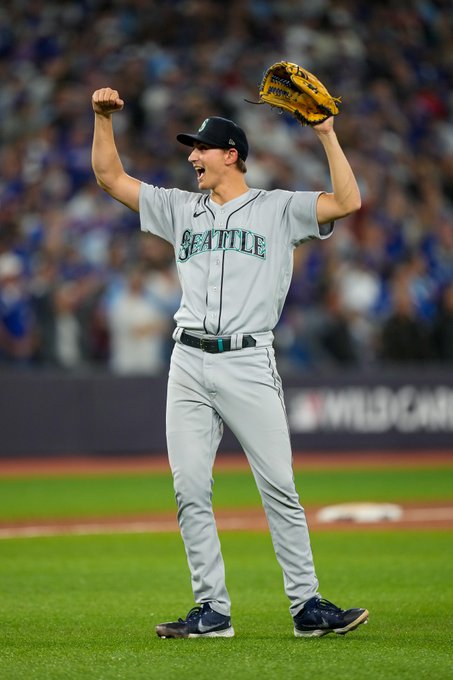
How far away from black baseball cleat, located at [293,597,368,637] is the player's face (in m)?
1.92

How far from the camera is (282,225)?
5496 mm

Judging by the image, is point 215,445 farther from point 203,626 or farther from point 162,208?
point 162,208

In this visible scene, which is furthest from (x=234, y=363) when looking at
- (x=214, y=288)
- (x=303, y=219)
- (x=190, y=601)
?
(x=190, y=601)

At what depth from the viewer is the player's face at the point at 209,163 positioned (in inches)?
218

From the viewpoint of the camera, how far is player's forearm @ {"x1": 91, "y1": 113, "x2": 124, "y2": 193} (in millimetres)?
5637

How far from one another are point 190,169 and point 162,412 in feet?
13.0

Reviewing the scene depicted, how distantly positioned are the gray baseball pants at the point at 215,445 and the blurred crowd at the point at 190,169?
8.88 meters

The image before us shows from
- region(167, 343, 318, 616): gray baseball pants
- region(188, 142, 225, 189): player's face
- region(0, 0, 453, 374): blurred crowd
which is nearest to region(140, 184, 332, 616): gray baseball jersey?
region(167, 343, 318, 616): gray baseball pants

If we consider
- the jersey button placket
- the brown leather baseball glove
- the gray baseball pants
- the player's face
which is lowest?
the gray baseball pants

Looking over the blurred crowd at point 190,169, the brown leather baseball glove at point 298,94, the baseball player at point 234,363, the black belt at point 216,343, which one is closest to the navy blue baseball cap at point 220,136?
the baseball player at point 234,363

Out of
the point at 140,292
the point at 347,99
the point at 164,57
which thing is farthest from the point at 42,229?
the point at 347,99

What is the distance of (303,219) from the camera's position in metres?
5.43

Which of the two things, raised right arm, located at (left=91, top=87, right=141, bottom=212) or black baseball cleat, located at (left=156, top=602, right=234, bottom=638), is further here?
raised right arm, located at (left=91, top=87, right=141, bottom=212)

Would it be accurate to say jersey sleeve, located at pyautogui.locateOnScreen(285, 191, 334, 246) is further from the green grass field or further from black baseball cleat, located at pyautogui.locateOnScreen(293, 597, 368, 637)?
the green grass field
